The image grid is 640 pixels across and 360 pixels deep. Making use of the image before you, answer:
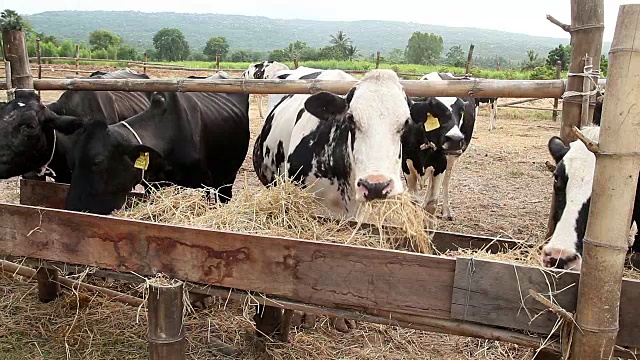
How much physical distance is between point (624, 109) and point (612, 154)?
0.52 feet

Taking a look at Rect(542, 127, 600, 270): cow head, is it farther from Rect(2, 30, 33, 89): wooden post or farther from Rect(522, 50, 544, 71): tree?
Rect(522, 50, 544, 71): tree

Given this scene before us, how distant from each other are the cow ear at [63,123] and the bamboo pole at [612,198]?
4.00 m

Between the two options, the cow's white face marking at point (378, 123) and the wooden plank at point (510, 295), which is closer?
the wooden plank at point (510, 295)

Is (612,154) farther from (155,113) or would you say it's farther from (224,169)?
(224,169)

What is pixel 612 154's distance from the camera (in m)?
2.03

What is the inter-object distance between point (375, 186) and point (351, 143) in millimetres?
618

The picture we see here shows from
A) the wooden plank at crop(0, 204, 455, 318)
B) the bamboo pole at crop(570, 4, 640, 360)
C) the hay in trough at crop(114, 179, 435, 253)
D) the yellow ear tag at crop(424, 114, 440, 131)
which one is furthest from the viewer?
the yellow ear tag at crop(424, 114, 440, 131)

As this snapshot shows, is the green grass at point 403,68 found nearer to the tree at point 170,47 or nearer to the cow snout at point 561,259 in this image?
the cow snout at point 561,259

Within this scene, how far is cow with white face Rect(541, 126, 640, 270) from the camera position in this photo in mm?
2557

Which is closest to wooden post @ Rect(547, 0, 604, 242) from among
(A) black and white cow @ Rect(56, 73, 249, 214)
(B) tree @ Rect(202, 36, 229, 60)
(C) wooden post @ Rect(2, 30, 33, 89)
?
(A) black and white cow @ Rect(56, 73, 249, 214)

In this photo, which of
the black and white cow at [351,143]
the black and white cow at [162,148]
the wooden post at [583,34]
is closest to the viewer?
the wooden post at [583,34]

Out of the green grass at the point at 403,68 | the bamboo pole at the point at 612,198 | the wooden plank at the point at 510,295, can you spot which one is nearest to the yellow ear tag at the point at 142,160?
the wooden plank at the point at 510,295

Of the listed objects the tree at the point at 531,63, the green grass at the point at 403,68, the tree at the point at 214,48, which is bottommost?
the green grass at the point at 403,68

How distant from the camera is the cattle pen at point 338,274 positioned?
225 cm
